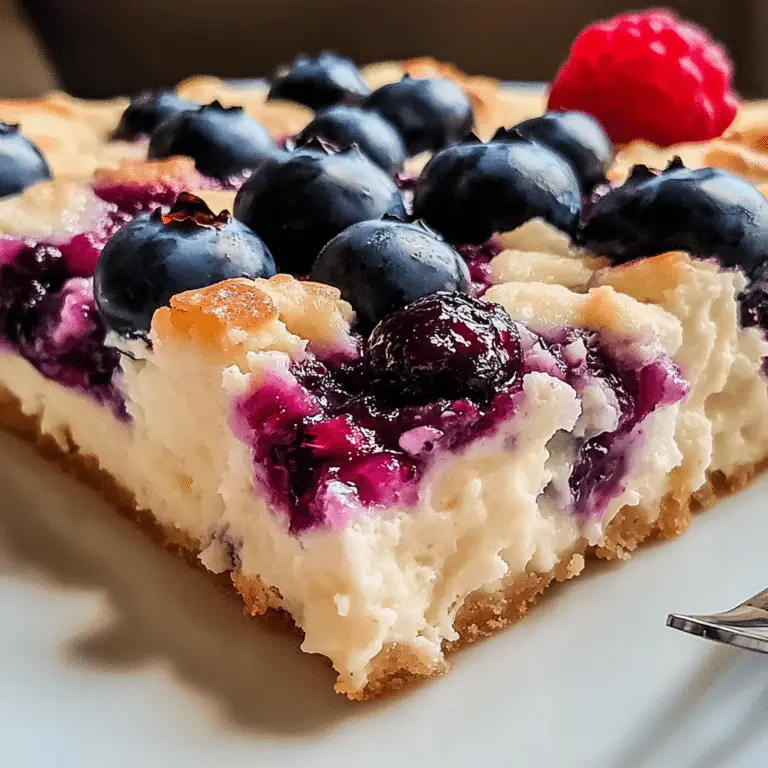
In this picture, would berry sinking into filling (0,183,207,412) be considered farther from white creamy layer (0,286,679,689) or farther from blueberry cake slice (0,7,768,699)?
white creamy layer (0,286,679,689)

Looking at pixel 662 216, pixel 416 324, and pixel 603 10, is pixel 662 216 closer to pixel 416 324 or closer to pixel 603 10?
pixel 416 324

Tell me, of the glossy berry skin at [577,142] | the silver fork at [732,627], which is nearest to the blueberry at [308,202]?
the glossy berry skin at [577,142]

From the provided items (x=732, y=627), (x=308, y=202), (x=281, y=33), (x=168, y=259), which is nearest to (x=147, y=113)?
(x=308, y=202)

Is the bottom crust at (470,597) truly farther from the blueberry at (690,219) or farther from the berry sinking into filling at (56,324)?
the blueberry at (690,219)

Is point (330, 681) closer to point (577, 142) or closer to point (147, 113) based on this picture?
point (577, 142)

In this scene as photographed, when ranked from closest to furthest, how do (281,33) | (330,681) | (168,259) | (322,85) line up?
(330,681) → (168,259) → (322,85) → (281,33)

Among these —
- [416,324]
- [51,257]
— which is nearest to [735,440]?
[416,324]

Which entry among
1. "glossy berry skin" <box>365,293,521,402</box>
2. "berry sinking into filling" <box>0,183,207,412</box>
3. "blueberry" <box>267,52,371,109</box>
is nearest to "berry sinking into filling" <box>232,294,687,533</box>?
"glossy berry skin" <box>365,293,521,402</box>
